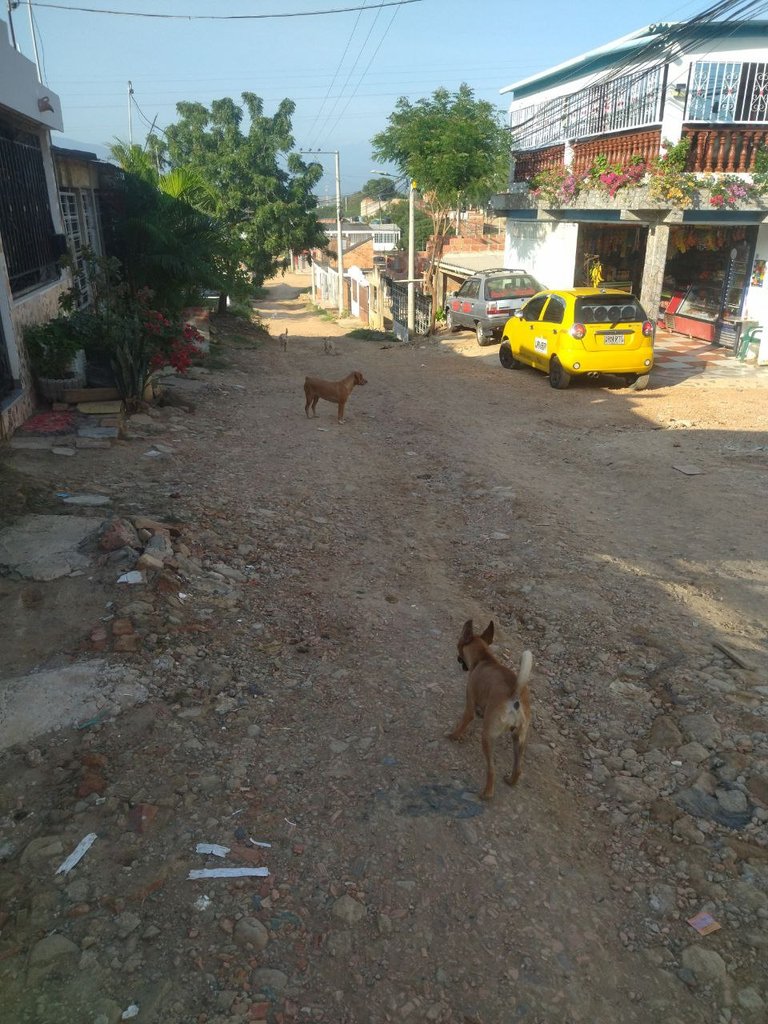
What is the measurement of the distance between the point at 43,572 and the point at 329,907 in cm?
297

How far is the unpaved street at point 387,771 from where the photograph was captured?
2432mm

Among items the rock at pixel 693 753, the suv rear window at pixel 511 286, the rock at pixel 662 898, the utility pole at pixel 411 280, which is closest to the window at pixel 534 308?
the suv rear window at pixel 511 286

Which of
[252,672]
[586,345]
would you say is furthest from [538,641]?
[586,345]

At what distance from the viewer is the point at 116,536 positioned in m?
4.99

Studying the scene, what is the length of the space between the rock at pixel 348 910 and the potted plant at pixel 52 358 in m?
7.49

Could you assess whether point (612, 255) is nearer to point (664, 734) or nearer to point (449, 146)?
point (449, 146)

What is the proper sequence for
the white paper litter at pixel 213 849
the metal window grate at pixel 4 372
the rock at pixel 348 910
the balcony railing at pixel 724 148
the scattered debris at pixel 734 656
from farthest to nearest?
the balcony railing at pixel 724 148 → the metal window grate at pixel 4 372 → the scattered debris at pixel 734 656 → the white paper litter at pixel 213 849 → the rock at pixel 348 910

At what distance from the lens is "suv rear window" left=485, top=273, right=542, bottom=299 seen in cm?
1827

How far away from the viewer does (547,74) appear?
2042 cm

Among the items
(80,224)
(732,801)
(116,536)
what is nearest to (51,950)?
(732,801)

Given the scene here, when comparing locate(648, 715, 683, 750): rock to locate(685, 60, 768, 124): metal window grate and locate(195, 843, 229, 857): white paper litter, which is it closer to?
locate(195, 843, 229, 857): white paper litter

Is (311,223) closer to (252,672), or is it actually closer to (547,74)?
(547,74)

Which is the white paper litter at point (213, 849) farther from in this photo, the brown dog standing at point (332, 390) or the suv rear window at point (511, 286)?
the suv rear window at point (511, 286)

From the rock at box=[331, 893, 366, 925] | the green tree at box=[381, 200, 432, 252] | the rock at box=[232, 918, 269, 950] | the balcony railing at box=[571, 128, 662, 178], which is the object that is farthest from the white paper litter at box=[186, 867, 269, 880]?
the green tree at box=[381, 200, 432, 252]
